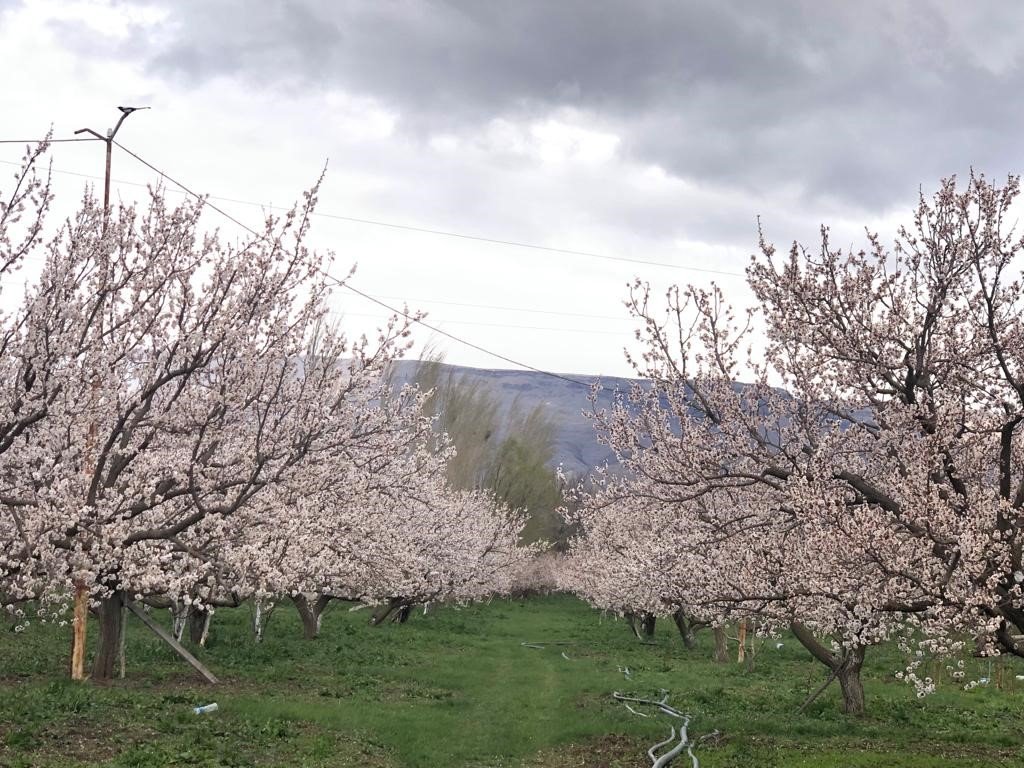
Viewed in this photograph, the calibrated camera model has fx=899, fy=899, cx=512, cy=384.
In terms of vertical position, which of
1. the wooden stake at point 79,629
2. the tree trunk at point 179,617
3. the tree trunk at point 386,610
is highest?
the wooden stake at point 79,629

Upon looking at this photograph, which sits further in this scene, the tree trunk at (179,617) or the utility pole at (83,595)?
the tree trunk at (179,617)

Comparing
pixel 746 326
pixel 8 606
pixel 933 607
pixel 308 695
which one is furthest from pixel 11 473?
pixel 933 607

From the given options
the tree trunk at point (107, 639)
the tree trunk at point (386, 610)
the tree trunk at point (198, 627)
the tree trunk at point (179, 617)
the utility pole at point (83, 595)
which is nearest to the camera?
the utility pole at point (83, 595)

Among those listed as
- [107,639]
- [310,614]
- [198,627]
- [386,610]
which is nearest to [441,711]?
[107,639]

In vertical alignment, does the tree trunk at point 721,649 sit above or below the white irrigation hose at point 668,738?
below

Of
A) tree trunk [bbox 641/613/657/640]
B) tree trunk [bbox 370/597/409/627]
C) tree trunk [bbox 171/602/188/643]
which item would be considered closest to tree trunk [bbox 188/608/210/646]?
tree trunk [bbox 171/602/188/643]

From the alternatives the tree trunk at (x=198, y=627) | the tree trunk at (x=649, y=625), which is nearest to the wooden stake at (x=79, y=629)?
the tree trunk at (x=198, y=627)

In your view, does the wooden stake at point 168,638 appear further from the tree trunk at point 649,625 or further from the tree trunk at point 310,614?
the tree trunk at point 649,625

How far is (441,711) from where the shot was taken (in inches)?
688

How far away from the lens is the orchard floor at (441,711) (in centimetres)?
1256

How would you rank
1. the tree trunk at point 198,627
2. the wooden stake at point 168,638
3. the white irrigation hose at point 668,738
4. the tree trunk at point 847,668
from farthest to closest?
the tree trunk at point 198,627 < the tree trunk at point 847,668 < the wooden stake at point 168,638 < the white irrigation hose at point 668,738

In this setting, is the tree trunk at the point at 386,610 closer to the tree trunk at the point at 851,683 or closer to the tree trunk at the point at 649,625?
the tree trunk at the point at 649,625

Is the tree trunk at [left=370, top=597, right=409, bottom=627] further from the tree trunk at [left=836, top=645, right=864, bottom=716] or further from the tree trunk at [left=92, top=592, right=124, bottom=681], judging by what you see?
the tree trunk at [left=836, top=645, right=864, bottom=716]

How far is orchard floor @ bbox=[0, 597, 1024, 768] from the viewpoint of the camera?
495 inches
